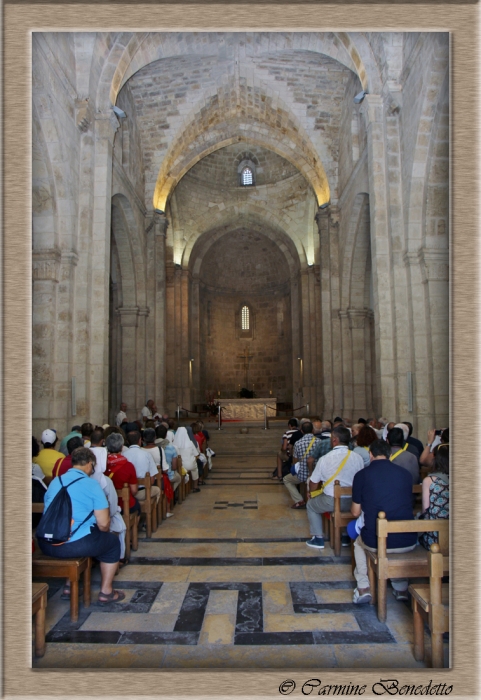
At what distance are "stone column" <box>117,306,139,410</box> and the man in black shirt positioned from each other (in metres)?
15.0

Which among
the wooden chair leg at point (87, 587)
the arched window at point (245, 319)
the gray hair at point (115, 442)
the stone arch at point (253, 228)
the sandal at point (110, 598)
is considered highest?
the stone arch at point (253, 228)

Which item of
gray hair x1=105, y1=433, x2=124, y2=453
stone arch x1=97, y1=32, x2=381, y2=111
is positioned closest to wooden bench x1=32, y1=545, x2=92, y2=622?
gray hair x1=105, y1=433, x2=124, y2=453

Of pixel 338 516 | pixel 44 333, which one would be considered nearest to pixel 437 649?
pixel 338 516

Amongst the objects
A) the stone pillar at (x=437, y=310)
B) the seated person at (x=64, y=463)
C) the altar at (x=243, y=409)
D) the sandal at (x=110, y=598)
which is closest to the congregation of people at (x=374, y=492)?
the sandal at (x=110, y=598)

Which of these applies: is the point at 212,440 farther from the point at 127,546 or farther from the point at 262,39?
the point at 262,39

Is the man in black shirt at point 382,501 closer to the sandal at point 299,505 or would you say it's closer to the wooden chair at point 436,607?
the wooden chair at point 436,607

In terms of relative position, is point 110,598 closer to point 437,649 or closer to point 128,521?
point 128,521

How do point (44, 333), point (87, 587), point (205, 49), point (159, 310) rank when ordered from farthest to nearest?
point (159, 310) → point (205, 49) → point (44, 333) → point (87, 587)

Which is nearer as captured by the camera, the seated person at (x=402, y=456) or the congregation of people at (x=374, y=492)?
the congregation of people at (x=374, y=492)

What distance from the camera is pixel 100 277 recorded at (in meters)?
12.2

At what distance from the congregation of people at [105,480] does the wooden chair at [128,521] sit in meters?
0.05

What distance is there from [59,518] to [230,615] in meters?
1.70

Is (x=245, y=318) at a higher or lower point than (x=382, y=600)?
higher

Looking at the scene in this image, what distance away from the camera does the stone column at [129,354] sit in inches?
749
